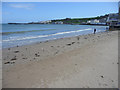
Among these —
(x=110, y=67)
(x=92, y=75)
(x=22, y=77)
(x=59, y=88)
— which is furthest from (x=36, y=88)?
(x=110, y=67)

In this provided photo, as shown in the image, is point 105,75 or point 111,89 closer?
point 111,89

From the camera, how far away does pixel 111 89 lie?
2.82 m

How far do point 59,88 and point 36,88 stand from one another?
0.62 meters

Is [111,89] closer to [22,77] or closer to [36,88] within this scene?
[36,88]

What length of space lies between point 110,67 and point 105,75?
77 centimetres

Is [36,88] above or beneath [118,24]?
beneath

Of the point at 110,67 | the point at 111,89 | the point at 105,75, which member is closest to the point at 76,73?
the point at 105,75

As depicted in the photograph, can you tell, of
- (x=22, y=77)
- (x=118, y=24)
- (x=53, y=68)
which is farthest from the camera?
(x=118, y=24)

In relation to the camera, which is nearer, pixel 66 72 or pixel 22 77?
pixel 22 77

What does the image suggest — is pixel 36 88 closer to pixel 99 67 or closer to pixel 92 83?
pixel 92 83

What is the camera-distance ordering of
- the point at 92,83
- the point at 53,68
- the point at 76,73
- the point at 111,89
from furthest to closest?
the point at 53,68 → the point at 76,73 → the point at 92,83 → the point at 111,89

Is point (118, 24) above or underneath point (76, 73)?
above

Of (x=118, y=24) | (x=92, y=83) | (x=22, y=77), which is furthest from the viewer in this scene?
Result: (x=118, y=24)

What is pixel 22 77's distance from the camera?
340cm
